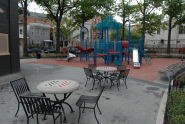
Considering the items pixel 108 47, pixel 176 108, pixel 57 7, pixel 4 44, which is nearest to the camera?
pixel 176 108

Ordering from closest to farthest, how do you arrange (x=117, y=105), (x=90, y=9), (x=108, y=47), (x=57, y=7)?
(x=117, y=105), (x=108, y=47), (x=90, y=9), (x=57, y=7)

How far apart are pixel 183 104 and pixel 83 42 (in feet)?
48.2

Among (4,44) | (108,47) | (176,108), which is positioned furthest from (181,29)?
(176,108)

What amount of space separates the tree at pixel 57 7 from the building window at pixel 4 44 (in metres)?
13.5

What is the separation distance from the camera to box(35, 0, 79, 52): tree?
72.4ft

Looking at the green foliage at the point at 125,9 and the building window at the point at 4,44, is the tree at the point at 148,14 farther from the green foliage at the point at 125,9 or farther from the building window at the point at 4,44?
the building window at the point at 4,44

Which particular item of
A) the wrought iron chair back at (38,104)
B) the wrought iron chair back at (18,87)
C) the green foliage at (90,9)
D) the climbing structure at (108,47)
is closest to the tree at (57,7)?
the green foliage at (90,9)

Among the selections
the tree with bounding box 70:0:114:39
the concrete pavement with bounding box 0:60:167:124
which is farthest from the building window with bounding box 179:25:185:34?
the concrete pavement with bounding box 0:60:167:124

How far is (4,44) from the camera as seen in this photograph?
888 centimetres

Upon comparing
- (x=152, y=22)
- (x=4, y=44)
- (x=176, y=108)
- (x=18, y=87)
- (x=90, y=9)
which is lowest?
(x=176, y=108)

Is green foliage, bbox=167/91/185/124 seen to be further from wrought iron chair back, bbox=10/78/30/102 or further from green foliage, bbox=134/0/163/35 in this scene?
green foliage, bbox=134/0/163/35

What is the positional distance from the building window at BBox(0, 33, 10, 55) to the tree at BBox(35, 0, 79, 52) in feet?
44.2

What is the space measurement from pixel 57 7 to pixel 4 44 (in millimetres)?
15433

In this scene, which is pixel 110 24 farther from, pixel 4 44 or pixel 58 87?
pixel 58 87
